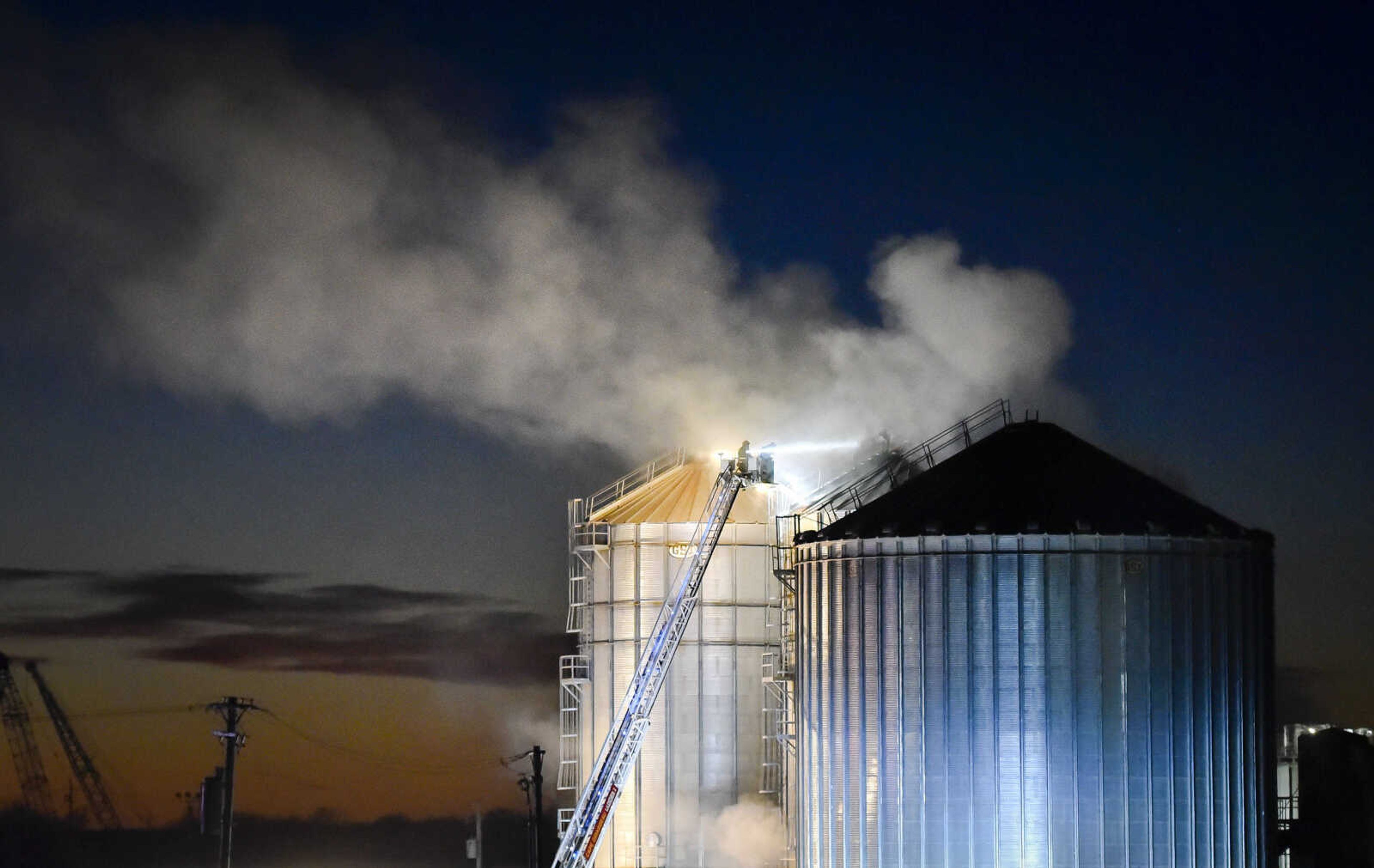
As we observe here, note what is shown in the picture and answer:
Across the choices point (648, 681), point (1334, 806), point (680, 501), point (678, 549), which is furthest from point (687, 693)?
point (1334, 806)

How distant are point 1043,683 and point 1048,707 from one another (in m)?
0.55

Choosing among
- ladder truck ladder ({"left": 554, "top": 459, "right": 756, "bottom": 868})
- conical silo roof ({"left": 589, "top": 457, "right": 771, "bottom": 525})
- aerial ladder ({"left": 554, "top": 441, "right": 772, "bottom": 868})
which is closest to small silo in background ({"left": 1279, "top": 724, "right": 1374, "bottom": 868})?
conical silo roof ({"left": 589, "top": 457, "right": 771, "bottom": 525})

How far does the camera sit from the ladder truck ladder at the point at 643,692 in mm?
50219

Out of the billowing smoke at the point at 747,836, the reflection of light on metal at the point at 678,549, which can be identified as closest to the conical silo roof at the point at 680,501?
the reflection of light on metal at the point at 678,549

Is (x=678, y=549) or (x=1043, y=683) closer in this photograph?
(x=1043, y=683)

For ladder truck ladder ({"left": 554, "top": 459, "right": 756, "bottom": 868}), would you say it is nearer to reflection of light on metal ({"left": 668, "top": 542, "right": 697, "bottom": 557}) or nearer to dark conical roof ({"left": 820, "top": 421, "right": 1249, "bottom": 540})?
reflection of light on metal ({"left": 668, "top": 542, "right": 697, "bottom": 557})

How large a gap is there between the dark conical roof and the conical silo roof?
8.83 m

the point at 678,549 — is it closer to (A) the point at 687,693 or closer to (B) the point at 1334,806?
(A) the point at 687,693

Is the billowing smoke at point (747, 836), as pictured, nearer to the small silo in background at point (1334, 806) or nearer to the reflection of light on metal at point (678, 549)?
the reflection of light on metal at point (678, 549)

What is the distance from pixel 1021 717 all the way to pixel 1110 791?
2.60 metres

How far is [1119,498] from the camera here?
1802 inches

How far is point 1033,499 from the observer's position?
4522cm

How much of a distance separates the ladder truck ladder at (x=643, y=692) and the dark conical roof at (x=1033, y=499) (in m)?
5.99

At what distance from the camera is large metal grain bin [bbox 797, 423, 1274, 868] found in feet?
142
